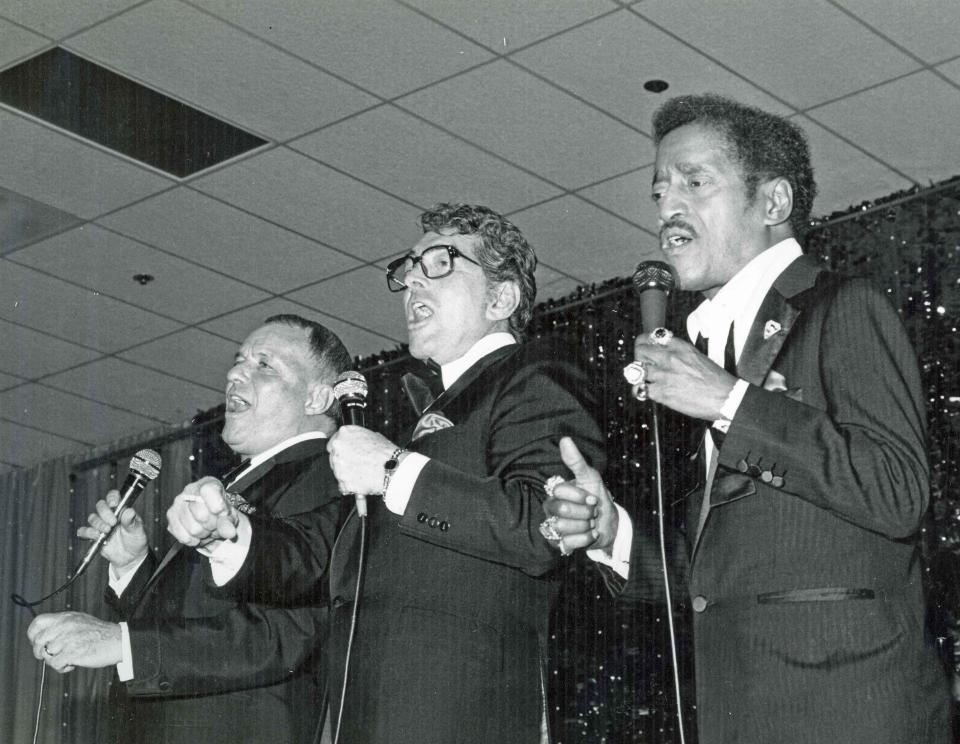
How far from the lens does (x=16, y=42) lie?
5156 millimetres

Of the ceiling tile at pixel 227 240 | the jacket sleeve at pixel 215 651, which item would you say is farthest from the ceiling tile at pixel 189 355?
the jacket sleeve at pixel 215 651

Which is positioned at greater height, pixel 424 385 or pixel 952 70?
pixel 952 70

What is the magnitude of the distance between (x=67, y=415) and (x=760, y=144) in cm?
612

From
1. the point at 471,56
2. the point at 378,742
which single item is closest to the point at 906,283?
the point at 471,56

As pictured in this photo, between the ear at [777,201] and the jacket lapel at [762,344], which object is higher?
the ear at [777,201]

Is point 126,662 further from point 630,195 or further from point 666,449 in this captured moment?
point 630,195

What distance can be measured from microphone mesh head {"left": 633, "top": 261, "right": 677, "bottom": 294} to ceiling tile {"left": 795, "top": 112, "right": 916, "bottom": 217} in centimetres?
305

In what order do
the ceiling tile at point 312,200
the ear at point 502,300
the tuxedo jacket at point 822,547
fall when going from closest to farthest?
the tuxedo jacket at point 822,547
the ear at point 502,300
the ceiling tile at point 312,200

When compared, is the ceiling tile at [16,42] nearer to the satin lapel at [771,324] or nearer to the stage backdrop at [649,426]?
the stage backdrop at [649,426]

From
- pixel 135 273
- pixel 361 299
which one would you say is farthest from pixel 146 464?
pixel 361 299

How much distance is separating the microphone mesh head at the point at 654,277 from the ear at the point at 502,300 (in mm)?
511

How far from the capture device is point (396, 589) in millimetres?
2621

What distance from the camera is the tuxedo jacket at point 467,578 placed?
253cm

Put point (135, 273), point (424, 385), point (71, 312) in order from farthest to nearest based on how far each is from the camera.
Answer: point (71, 312) → point (135, 273) → point (424, 385)
